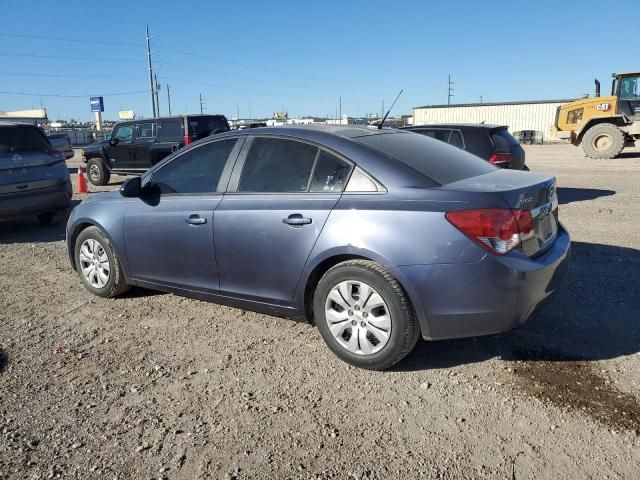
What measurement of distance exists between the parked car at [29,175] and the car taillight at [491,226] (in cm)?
683

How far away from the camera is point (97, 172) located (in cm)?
1585

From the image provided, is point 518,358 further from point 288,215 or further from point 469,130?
point 469,130

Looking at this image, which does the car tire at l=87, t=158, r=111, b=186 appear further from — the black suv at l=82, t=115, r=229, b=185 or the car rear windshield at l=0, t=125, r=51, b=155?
the car rear windshield at l=0, t=125, r=51, b=155

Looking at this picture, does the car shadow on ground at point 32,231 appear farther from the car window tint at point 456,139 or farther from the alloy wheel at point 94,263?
the car window tint at point 456,139

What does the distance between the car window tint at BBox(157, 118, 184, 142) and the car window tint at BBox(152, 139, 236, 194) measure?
32.0 feet

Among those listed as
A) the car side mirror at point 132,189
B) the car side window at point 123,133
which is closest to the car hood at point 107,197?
the car side mirror at point 132,189

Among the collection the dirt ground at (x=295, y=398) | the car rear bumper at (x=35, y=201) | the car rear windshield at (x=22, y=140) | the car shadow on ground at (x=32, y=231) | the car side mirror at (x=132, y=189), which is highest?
the car rear windshield at (x=22, y=140)

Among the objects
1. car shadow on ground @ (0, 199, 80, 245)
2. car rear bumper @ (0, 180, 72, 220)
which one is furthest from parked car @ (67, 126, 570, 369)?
car shadow on ground @ (0, 199, 80, 245)

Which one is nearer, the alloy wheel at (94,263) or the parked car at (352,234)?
the parked car at (352,234)

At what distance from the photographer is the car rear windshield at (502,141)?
352 inches

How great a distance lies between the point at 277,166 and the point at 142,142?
11.7m

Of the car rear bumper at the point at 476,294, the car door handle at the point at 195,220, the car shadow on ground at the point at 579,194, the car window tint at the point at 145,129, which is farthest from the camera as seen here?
the car window tint at the point at 145,129

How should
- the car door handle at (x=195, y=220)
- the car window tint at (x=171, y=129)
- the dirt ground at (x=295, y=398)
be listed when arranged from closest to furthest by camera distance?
the dirt ground at (x=295, y=398) < the car door handle at (x=195, y=220) < the car window tint at (x=171, y=129)

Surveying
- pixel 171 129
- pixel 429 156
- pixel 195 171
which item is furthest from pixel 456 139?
pixel 171 129
